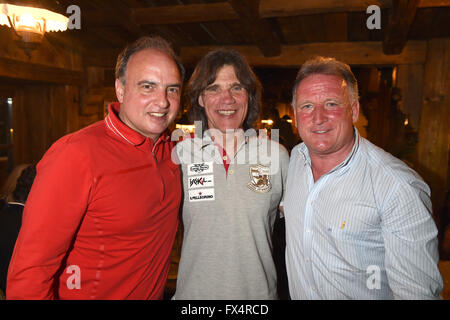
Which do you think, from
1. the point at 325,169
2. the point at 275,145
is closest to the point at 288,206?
the point at 325,169

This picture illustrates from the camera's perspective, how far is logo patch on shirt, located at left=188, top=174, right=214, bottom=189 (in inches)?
78.5

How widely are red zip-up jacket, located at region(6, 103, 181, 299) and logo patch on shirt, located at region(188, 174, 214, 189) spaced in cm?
11

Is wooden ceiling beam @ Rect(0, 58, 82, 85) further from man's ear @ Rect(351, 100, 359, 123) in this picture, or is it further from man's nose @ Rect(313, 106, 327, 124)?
man's ear @ Rect(351, 100, 359, 123)

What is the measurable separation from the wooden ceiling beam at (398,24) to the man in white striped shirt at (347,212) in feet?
6.93

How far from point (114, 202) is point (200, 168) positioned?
631 millimetres

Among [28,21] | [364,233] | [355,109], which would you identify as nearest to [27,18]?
[28,21]

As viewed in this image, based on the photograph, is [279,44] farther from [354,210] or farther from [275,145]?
[354,210]

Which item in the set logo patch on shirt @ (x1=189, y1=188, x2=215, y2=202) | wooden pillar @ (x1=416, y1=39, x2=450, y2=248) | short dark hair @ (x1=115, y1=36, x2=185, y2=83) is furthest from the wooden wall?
logo patch on shirt @ (x1=189, y1=188, x2=215, y2=202)

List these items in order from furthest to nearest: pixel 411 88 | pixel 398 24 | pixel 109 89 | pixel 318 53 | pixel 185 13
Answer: pixel 109 89, pixel 318 53, pixel 411 88, pixel 185 13, pixel 398 24

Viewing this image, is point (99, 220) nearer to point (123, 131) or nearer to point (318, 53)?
point (123, 131)

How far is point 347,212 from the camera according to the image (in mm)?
1669

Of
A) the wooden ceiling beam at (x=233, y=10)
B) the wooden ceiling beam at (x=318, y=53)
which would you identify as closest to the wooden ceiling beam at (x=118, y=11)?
the wooden ceiling beam at (x=233, y=10)
